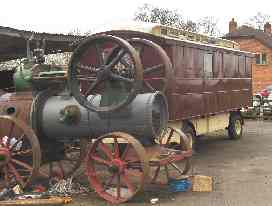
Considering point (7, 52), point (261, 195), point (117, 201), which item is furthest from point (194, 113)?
point (7, 52)

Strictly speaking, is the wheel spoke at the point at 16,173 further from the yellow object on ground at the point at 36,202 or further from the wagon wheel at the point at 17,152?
the yellow object on ground at the point at 36,202

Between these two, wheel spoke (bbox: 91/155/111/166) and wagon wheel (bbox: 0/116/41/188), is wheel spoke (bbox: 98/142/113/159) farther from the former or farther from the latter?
wagon wheel (bbox: 0/116/41/188)

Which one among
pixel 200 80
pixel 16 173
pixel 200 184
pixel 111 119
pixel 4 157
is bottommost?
pixel 200 184

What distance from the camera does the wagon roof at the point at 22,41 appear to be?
1118cm

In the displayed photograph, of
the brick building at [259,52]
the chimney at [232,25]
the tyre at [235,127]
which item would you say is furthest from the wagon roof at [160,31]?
the chimney at [232,25]

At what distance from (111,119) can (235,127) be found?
8496 mm

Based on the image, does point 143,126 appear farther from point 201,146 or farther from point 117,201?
point 201,146

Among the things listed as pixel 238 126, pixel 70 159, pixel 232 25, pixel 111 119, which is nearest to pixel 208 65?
pixel 238 126

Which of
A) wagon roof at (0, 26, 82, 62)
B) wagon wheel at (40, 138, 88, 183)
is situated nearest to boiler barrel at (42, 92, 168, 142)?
wagon wheel at (40, 138, 88, 183)

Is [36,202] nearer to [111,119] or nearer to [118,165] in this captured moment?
[118,165]

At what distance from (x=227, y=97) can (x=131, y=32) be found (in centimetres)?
436

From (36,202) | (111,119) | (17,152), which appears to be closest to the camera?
(36,202)

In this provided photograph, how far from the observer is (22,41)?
41.5 feet

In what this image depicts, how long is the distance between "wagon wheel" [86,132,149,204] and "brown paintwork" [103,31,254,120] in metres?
2.46
